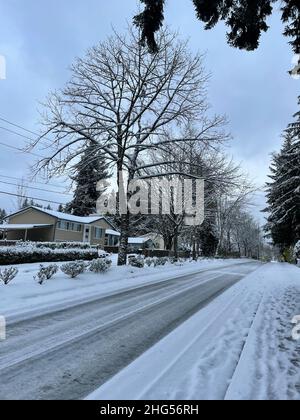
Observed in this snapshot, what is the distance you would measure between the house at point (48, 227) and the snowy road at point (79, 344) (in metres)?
32.8

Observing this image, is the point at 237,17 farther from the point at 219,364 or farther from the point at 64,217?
the point at 64,217

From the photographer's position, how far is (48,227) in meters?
41.3

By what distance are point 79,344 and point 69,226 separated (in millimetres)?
38702

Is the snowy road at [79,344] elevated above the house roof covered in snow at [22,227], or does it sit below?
below

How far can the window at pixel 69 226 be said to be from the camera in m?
41.8

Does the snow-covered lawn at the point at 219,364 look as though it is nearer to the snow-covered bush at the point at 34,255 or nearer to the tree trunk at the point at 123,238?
the tree trunk at the point at 123,238

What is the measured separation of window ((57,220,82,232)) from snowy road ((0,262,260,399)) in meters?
33.1

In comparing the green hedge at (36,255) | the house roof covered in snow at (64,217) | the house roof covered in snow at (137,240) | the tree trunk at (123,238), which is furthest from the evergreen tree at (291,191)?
the house roof covered in snow at (137,240)

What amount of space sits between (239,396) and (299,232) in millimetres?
31078

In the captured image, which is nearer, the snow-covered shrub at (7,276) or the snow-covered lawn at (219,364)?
the snow-covered lawn at (219,364)

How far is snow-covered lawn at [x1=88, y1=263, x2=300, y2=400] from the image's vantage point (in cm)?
389

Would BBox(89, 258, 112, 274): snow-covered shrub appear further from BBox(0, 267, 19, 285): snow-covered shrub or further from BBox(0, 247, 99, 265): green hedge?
BBox(0, 247, 99, 265): green hedge

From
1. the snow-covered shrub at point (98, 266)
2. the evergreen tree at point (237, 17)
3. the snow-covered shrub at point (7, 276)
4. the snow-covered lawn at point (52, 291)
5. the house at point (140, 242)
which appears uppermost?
the evergreen tree at point (237, 17)

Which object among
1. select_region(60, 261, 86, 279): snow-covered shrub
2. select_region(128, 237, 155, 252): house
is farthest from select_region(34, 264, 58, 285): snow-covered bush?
select_region(128, 237, 155, 252): house
